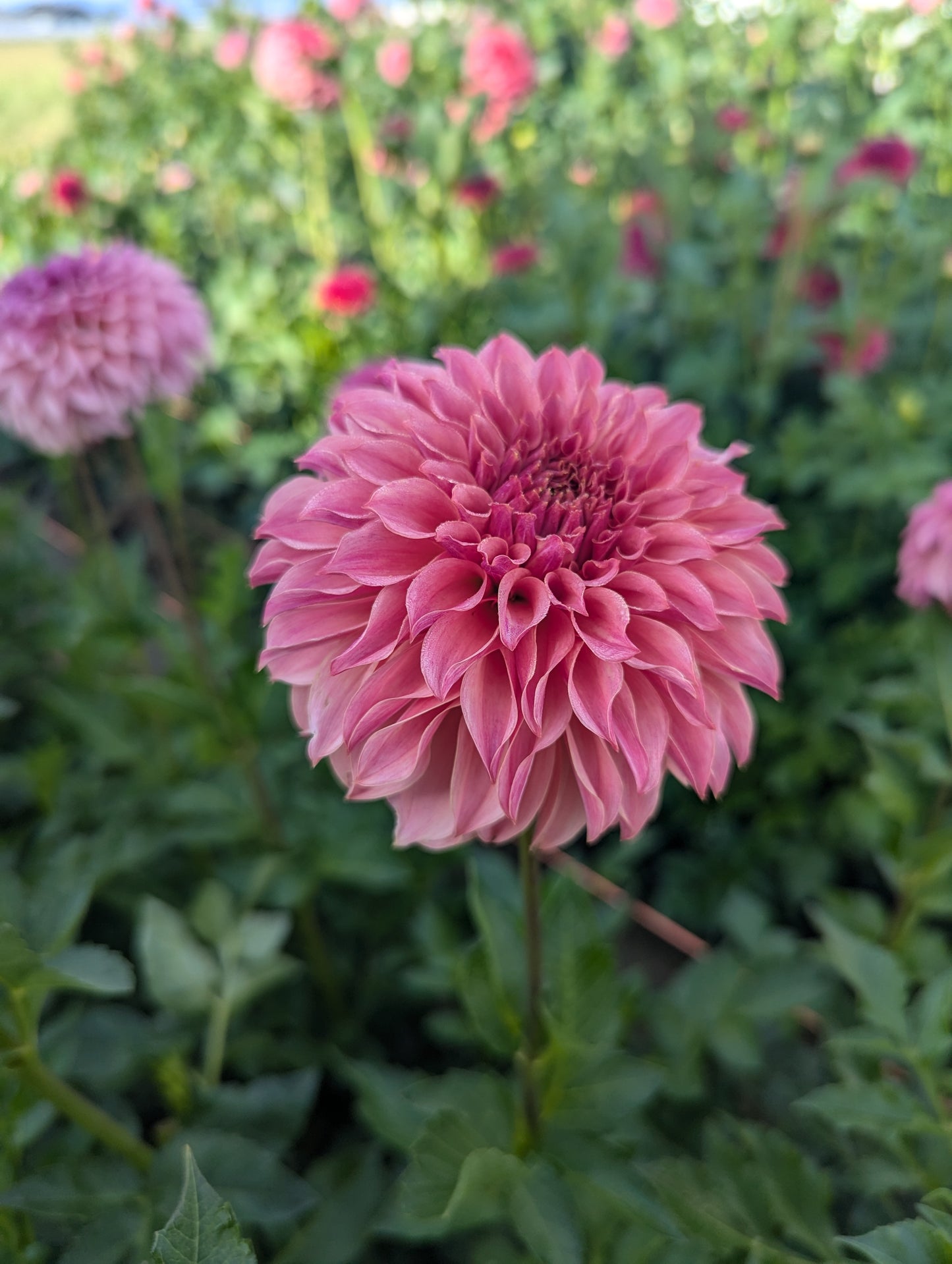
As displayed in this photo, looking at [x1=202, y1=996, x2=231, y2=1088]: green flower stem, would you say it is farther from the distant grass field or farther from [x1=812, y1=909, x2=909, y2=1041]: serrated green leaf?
the distant grass field

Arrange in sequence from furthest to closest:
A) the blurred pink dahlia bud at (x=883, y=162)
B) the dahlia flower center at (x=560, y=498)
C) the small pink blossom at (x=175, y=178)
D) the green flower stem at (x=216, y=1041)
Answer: the small pink blossom at (x=175, y=178) → the blurred pink dahlia bud at (x=883, y=162) → the green flower stem at (x=216, y=1041) → the dahlia flower center at (x=560, y=498)

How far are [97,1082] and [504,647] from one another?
2.83ft

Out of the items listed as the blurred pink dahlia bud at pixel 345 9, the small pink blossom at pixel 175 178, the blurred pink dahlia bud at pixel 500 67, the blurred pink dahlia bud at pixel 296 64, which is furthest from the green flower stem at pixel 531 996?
the small pink blossom at pixel 175 178

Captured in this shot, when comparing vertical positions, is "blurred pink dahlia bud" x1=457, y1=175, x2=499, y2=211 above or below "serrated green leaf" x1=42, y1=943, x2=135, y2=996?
above

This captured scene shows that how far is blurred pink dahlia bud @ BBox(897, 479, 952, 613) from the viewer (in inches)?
43.6

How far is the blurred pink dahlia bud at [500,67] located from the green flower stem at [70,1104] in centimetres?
301

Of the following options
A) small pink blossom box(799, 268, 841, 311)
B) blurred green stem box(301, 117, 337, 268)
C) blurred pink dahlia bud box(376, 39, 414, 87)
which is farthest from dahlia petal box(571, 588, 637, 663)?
blurred pink dahlia bud box(376, 39, 414, 87)

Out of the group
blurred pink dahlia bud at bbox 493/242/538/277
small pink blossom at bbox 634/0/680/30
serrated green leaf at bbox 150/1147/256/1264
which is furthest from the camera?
small pink blossom at bbox 634/0/680/30

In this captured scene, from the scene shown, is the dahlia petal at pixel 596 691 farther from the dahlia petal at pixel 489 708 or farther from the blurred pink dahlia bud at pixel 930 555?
the blurred pink dahlia bud at pixel 930 555

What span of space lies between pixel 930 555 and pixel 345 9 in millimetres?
2864

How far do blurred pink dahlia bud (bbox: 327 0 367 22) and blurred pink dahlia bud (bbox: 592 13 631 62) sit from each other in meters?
1.10

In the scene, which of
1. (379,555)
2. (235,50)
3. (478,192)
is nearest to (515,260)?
(478,192)

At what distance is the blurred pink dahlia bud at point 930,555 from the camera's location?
1107 mm

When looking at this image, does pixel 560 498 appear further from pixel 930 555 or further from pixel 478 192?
pixel 478 192
